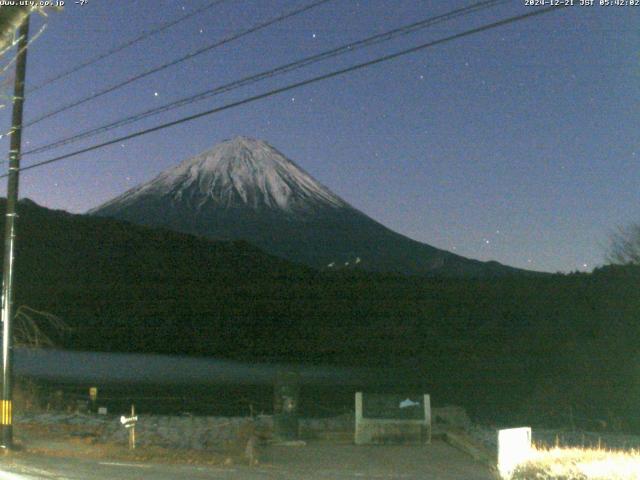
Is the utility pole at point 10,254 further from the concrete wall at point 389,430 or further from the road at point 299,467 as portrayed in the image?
the concrete wall at point 389,430

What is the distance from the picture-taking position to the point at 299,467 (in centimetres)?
1530

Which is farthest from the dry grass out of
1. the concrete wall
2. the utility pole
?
the utility pole

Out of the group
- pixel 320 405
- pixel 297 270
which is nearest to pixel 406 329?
pixel 297 270

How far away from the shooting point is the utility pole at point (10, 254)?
15.8 meters

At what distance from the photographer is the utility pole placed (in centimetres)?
1580

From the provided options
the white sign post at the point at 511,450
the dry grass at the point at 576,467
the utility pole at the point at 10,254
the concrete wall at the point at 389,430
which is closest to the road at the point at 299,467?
the concrete wall at the point at 389,430

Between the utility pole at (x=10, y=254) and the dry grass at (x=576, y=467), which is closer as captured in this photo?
the dry grass at (x=576, y=467)

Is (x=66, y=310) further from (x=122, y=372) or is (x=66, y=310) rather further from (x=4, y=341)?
(x=4, y=341)

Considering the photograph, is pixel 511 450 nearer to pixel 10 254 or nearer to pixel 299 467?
pixel 299 467

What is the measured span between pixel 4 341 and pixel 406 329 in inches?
3050

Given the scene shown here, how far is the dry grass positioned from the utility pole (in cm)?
897

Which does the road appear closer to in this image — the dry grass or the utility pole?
the utility pole

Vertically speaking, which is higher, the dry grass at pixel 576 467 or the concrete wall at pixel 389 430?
the dry grass at pixel 576 467

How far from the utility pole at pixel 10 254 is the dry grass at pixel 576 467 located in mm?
8967
